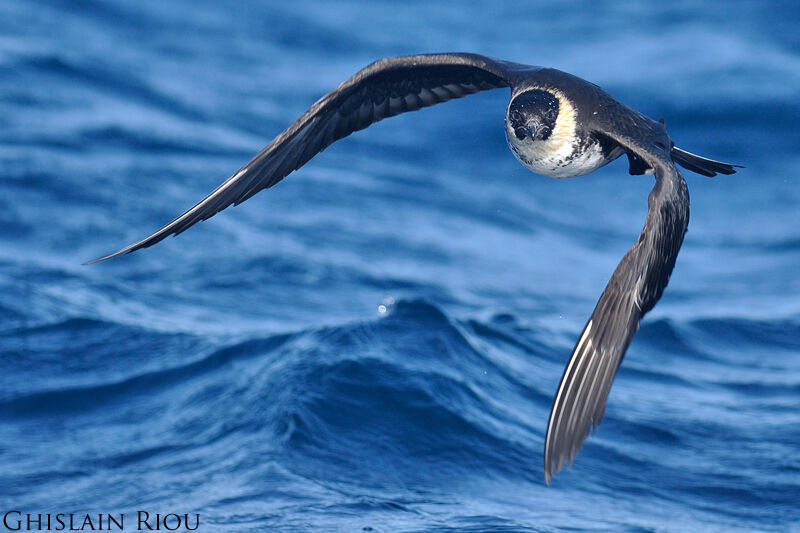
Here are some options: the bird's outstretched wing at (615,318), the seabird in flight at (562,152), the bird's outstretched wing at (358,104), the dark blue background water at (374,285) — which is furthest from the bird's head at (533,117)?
the dark blue background water at (374,285)

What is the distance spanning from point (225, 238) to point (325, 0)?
903 cm

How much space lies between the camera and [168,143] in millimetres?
14156

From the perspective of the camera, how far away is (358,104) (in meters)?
7.05

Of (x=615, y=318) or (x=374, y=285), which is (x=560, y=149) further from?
(x=374, y=285)

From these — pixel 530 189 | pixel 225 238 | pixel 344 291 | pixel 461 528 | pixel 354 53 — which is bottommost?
pixel 461 528

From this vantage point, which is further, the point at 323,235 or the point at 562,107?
the point at 323,235

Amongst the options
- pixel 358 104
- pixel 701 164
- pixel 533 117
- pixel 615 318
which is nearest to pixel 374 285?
pixel 358 104

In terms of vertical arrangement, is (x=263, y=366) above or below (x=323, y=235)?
below

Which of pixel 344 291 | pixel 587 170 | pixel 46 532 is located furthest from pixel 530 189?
pixel 46 532

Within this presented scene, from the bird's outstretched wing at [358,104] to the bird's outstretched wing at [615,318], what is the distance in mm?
1897

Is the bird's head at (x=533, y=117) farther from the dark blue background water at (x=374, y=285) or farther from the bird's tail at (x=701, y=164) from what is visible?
the dark blue background water at (x=374, y=285)

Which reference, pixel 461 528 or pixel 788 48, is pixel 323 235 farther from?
pixel 788 48

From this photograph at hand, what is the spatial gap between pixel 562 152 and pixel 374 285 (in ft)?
16.9

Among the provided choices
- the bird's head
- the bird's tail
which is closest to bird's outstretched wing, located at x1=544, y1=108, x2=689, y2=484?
the bird's head
